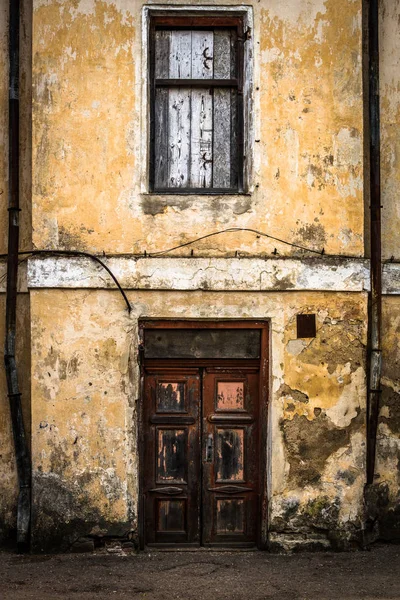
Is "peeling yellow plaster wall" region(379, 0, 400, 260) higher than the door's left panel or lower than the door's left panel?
higher

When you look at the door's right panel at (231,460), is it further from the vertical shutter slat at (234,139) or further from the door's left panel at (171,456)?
the vertical shutter slat at (234,139)

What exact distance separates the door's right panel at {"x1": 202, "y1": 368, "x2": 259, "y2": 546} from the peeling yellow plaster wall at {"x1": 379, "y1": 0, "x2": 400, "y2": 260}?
2.06m

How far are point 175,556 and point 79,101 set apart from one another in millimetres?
4611

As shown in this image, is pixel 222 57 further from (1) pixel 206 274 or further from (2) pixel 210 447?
(2) pixel 210 447

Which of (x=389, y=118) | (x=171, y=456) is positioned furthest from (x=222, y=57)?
(x=171, y=456)

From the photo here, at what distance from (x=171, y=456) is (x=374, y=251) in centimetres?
293

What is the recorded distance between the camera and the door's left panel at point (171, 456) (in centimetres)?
830

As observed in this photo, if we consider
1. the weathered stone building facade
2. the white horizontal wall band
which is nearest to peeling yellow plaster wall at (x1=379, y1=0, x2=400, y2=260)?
the weathered stone building facade

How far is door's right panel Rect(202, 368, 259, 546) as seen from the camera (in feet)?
27.3

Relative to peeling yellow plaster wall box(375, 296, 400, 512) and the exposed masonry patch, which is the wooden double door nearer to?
the exposed masonry patch

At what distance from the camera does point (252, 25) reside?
8156 mm

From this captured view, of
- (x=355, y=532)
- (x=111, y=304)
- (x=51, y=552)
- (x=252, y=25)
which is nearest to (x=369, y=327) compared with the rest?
(x=355, y=532)

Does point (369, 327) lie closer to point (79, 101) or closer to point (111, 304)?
point (111, 304)

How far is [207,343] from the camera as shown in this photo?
326 inches
